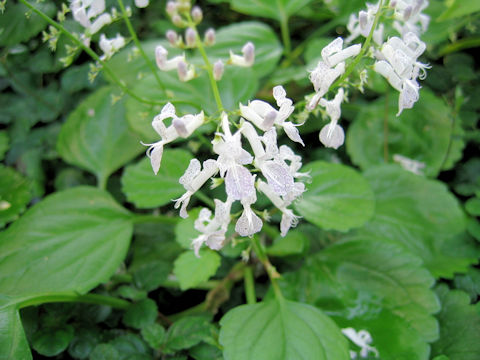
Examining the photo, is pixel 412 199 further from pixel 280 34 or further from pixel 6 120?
pixel 6 120

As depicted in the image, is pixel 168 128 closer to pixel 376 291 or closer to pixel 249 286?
pixel 249 286

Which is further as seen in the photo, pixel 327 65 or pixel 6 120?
pixel 6 120

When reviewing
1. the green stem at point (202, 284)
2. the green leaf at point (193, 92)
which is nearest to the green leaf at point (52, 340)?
the green stem at point (202, 284)

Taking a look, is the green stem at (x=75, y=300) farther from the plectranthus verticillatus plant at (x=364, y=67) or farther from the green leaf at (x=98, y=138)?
the plectranthus verticillatus plant at (x=364, y=67)

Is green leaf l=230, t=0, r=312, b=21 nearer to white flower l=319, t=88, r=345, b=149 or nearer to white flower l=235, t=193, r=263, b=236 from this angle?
white flower l=319, t=88, r=345, b=149

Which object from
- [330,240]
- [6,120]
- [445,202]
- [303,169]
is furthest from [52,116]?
[445,202]

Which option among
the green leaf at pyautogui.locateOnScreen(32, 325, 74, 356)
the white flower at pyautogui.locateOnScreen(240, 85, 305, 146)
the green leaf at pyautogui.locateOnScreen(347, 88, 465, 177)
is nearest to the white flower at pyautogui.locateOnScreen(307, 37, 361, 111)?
the white flower at pyautogui.locateOnScreen(240, 85, 305, 146)
